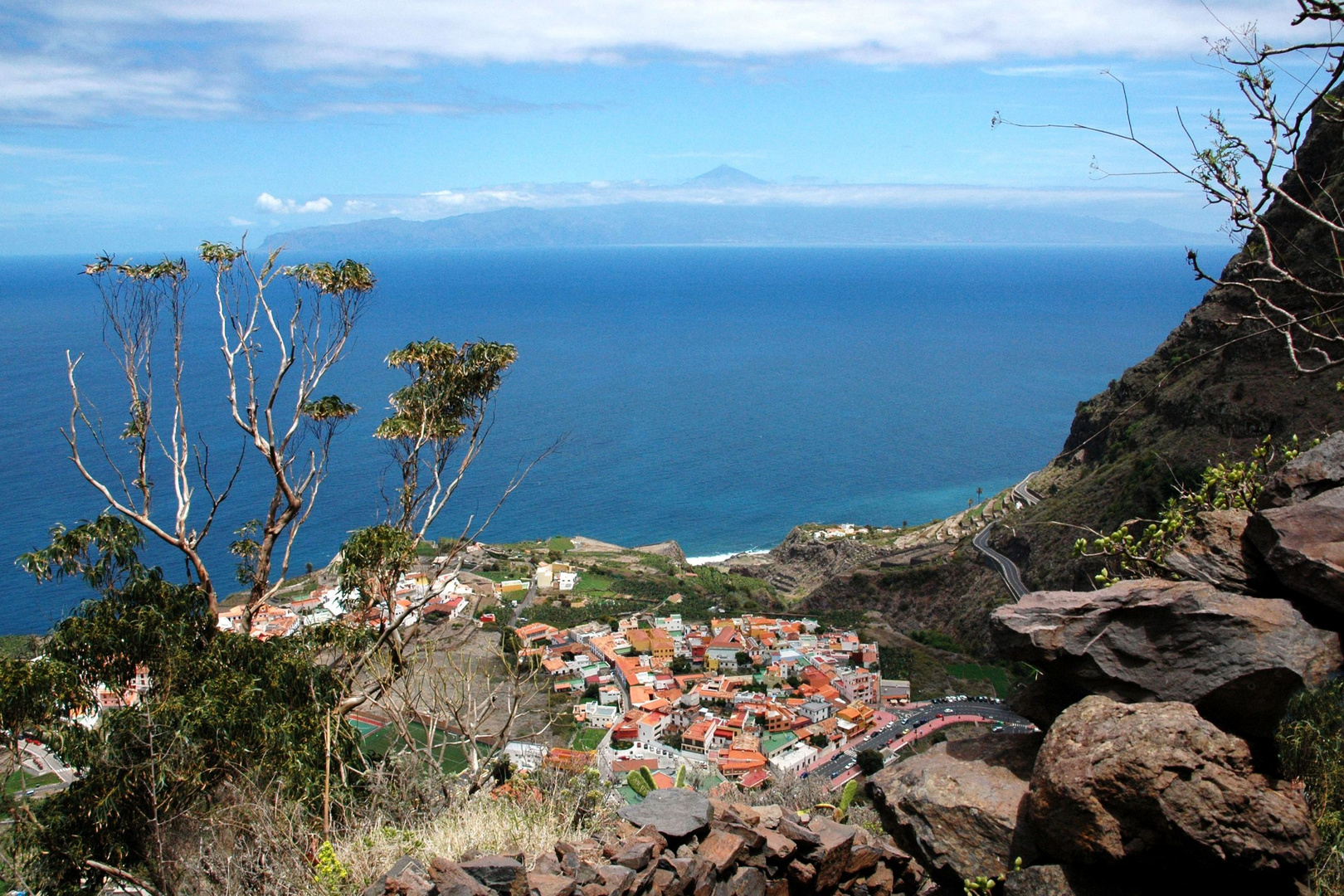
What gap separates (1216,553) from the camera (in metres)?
5.63

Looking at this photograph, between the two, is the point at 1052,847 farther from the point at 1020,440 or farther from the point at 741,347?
the point at 741,347

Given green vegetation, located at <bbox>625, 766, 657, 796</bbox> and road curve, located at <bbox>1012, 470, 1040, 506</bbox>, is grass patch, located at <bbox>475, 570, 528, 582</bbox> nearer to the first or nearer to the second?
road curve, located at <bbox>1012, 470, 1040, 506</bbox>

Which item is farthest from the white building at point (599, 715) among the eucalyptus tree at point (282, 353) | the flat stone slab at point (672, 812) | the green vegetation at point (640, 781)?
the flat stone slab at point (672, 812)

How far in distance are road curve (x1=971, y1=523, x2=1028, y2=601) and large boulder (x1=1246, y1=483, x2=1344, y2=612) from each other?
36.4 m

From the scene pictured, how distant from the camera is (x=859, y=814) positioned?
25.5 ft

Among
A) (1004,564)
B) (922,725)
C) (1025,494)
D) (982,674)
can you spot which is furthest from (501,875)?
(1025,494)

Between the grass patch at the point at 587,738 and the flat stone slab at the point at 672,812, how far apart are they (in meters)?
22.5

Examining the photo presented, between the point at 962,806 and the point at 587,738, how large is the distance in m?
26.1

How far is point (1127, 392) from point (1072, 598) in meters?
48.5

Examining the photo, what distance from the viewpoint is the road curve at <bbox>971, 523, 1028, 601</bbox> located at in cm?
4231

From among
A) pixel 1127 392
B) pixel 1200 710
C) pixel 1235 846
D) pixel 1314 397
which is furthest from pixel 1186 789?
pixel 1127 392

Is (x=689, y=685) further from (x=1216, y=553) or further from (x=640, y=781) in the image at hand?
(x=1216, y=553)

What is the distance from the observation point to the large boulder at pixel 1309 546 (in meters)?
4.84

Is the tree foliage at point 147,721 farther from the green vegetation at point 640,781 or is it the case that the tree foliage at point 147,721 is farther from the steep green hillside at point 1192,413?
the steep green hillside at point 1192,413
